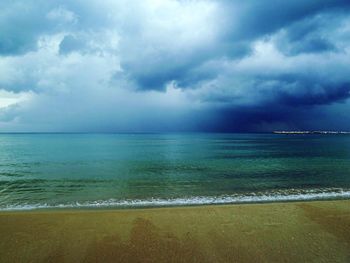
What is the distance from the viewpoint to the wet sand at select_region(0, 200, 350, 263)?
7.36 metres

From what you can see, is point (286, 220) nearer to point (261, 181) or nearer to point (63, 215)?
point (63, 215)

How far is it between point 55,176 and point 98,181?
6290 millimetres

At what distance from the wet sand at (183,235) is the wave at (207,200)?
328 centimetres

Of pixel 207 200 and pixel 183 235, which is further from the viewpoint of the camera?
pixel 207 200

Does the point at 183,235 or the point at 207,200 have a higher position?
the point at 183,235

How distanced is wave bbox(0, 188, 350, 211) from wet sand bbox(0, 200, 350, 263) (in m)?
3.28

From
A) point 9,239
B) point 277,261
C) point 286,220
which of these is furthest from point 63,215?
point 286,220

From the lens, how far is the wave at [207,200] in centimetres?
1448

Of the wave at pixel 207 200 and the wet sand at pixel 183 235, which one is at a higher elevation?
the wet sand at pixel 183 235

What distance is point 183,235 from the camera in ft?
28.7

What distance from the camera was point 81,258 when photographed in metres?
7.31

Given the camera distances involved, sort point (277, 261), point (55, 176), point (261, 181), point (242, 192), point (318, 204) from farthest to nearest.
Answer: point (55, 176)
point (261, 181)
point (242, 192)
point (318, 204)
point (277, 261)

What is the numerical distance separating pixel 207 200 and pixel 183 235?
7.08 m

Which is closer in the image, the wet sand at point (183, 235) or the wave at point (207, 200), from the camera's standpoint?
the wet sand at point (183, 235)
